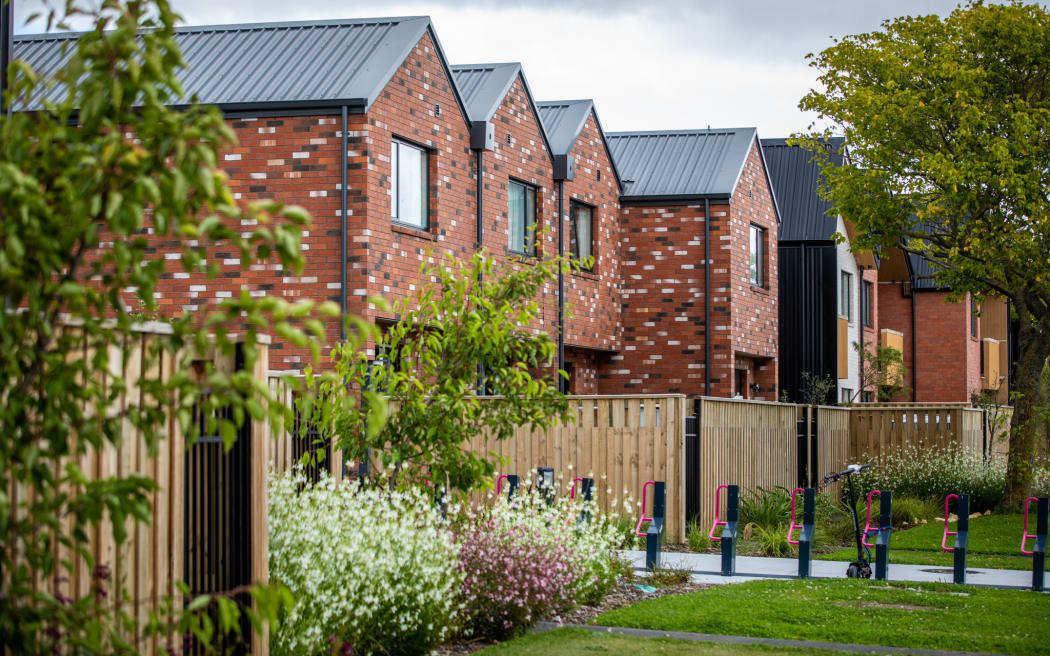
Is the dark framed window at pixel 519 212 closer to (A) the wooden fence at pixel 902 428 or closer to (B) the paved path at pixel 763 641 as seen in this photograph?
(A) the wooden fence at pixel 902 428

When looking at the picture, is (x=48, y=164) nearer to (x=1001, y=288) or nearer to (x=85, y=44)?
(x=85, y=44)

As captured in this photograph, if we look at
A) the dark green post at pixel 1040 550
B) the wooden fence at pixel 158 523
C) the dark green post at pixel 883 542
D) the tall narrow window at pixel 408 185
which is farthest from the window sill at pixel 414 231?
the wooden fence at pixel 158 523

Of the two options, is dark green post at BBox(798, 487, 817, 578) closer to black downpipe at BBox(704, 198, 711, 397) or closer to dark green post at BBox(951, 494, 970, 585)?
dark green post at BBox(951, 494, 970, 585)

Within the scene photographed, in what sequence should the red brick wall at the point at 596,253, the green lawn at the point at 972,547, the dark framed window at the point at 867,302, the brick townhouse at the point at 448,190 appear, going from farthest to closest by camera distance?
the dark framed window at the point at 867,302 → the red brick wall at the point at 596,253 → the brick townhouse at the point at 448,190 → the green lawn at the point at 972,547

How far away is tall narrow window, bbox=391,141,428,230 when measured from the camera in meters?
17.8

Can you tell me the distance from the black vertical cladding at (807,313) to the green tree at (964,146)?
10.00m

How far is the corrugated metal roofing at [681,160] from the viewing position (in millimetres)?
25641

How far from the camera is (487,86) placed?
21.0m

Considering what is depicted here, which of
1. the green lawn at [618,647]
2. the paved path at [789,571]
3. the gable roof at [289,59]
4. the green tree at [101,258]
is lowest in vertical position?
the paved path at [789,571]

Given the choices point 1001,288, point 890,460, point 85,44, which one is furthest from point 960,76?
point 85,44

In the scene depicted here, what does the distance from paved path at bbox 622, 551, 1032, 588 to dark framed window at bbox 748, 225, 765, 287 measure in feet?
47.7

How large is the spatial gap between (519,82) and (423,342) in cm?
1290

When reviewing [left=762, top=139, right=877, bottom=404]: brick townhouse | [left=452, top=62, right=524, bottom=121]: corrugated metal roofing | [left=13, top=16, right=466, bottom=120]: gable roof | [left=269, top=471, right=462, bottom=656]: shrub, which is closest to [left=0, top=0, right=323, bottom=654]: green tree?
[left=269, top=471, right=462, bottom=656]: shrub

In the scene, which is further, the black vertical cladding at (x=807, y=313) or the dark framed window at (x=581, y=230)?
the black vertical cladding at (x=807, y=313)
